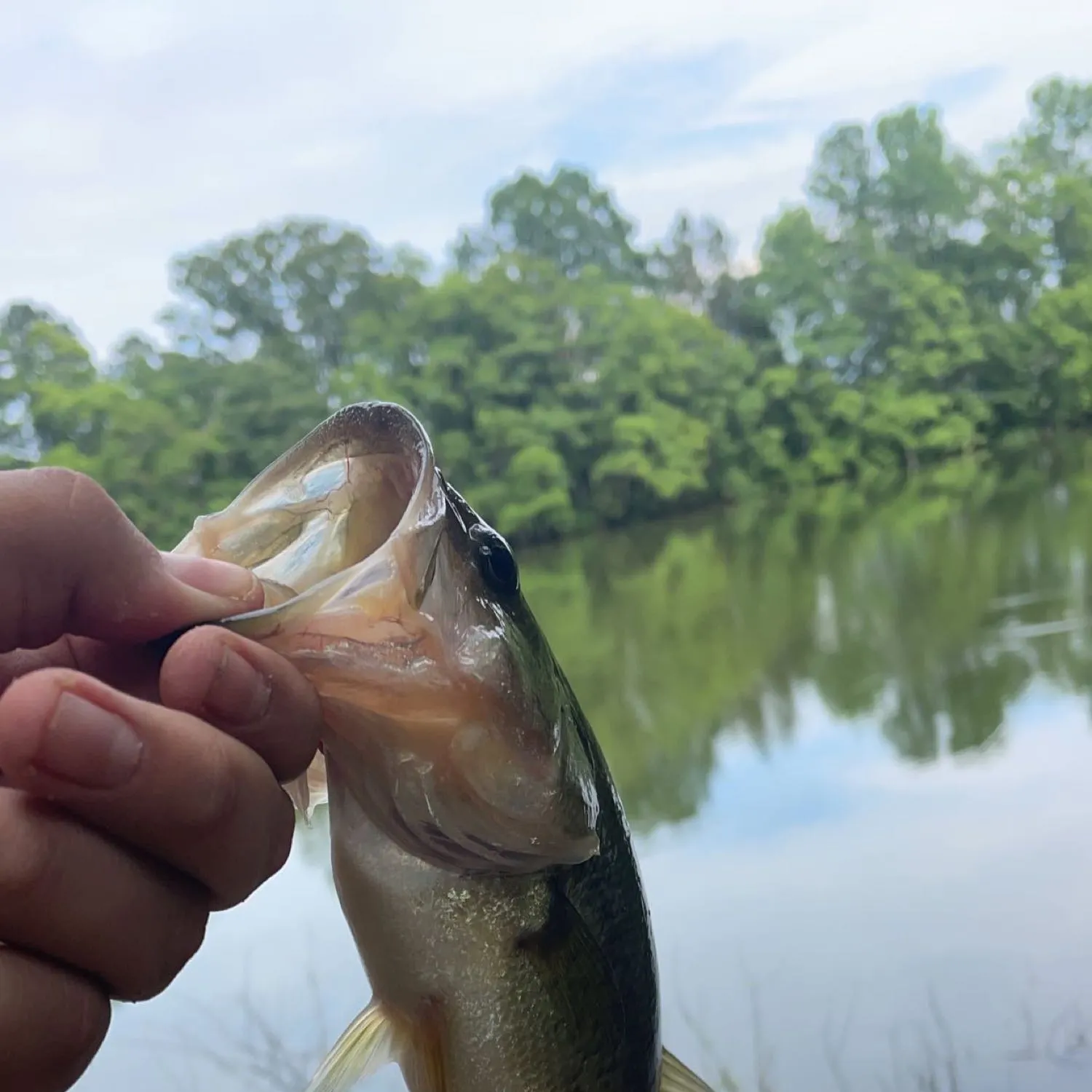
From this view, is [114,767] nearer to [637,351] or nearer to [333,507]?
[333,507]

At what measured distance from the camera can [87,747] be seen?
630 millimetres

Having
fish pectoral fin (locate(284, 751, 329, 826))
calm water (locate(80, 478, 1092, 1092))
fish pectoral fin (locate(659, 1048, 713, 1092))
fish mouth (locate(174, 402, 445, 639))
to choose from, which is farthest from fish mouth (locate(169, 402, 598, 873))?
calm water (locate(80, 478, 1092, 1092))

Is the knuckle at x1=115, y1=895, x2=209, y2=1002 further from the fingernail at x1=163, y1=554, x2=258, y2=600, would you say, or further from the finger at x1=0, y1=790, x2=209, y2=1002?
the fingernail at x1=163, y1=554, x2=258, y2=600

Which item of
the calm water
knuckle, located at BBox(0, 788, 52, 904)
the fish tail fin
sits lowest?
the calm water

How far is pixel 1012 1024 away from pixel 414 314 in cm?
896

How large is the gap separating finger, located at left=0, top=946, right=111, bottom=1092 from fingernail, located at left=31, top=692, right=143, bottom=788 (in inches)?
6.1

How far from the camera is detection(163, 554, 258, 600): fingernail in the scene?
30.1 inches

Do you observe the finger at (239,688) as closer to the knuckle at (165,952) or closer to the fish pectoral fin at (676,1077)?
the knuckle at (165,952)

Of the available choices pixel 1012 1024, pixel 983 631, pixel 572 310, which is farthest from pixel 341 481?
pixel 572 310

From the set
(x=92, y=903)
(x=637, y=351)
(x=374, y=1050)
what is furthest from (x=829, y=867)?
(x=637, y=351)

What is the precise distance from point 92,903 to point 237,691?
0.58ft

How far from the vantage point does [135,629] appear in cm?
77

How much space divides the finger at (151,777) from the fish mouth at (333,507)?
11 centimetres

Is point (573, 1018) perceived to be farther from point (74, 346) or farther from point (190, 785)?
point (74, 346)
